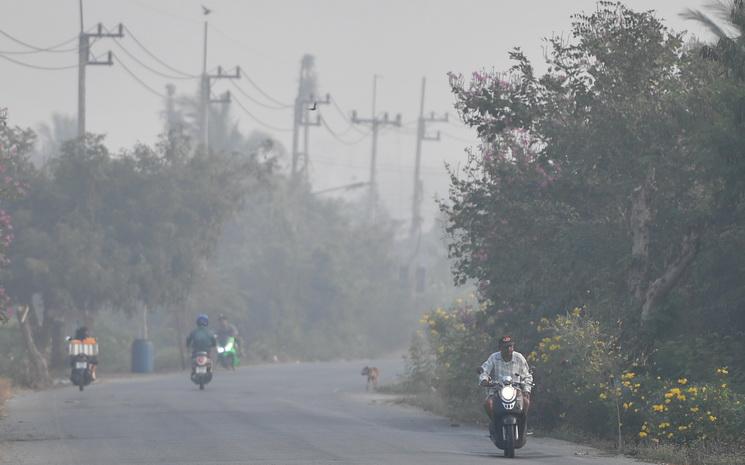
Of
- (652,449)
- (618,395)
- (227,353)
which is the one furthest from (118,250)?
(652,449)

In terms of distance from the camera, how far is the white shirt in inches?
773

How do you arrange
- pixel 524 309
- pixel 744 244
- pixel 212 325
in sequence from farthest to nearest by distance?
1. pixel 212 325
2. pixel 524 309
3. pixel 744 244

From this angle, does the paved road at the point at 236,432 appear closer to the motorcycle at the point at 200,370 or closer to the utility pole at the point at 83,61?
the motorcycle at the point at 200,370

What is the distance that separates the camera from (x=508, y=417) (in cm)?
1911

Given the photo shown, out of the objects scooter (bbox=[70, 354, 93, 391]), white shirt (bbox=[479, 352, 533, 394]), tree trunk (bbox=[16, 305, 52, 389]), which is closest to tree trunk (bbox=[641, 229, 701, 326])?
white shirt (bbox=[479, 352, 533, 394])

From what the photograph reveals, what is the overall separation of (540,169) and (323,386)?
15488 millimetres

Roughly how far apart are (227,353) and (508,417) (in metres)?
31.1

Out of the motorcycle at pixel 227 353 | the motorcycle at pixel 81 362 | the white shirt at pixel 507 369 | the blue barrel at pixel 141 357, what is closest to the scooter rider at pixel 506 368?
the white shirt at pixel 507 369

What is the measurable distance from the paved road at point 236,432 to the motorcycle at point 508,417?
239mm

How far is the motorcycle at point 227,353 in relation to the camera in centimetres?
4869

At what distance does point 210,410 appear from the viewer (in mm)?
27844

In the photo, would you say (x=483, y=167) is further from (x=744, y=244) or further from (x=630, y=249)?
(x=744, y=244)

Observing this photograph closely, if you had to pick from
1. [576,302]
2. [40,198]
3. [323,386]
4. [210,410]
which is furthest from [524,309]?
[40,198]

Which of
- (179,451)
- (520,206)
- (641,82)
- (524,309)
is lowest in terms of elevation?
(179,451)
